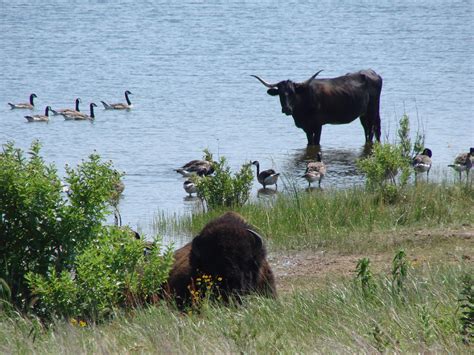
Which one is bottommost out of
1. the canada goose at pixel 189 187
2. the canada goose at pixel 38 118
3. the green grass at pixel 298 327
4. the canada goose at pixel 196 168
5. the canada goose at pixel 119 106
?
the canada goose at pixel 189 187

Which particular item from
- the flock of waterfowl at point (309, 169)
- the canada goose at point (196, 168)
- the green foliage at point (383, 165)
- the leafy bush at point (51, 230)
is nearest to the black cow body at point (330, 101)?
the flock of waterfowl at point (309, 169)

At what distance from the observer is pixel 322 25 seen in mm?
55250

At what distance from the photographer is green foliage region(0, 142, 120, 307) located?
9.75 metres

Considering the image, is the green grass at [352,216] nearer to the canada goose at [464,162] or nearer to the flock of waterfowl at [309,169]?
the flock of waterfowl at [309,169]

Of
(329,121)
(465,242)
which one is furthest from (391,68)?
(465,242)

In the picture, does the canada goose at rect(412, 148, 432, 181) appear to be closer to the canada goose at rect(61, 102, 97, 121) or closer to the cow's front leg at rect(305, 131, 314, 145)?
the cow's front leg at rect(305, 131, 314, 145)

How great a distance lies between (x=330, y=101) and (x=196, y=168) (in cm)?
634

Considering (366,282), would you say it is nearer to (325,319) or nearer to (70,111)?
(325,319)

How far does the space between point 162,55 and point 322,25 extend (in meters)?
13.8

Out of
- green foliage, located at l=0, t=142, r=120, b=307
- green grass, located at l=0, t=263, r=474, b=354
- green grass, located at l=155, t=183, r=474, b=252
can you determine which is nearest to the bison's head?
green grass, located at l=0, t=263, r=474, b=354

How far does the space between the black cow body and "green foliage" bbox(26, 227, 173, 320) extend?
54.2 feet

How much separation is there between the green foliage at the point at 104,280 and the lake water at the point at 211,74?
7074 mm

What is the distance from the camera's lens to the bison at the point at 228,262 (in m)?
9.86

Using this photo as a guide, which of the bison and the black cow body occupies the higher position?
the black cow body
